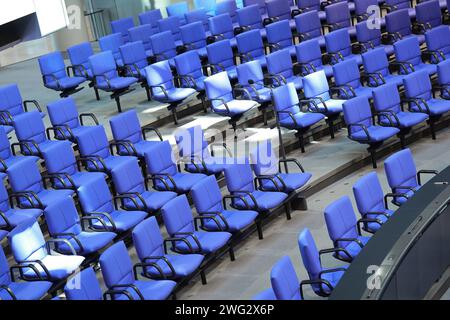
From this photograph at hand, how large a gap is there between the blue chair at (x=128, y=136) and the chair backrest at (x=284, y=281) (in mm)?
3299

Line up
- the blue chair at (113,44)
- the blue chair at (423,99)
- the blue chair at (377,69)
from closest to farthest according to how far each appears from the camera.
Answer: the blue chair at (423,99), the blue chair at (377,69), the blue chair at (113,44)

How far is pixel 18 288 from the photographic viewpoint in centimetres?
674

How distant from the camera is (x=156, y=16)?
44.7 feet

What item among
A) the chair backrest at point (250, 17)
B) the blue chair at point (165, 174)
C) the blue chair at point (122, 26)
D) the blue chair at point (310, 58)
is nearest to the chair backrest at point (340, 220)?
the blue chair at point (165, 174)

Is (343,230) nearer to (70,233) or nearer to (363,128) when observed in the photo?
(70,233)

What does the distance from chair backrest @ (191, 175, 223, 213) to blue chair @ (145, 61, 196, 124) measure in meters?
2.79

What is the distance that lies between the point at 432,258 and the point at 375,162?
3.23m

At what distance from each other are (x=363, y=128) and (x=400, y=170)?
142 cm

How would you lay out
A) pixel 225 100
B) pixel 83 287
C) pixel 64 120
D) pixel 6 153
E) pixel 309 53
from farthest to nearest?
pixel 309 53
pixel 225 100
pixel 64 120
pixel 6 153
pixel 83 287

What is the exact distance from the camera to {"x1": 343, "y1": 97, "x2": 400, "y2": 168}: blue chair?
9133 mm

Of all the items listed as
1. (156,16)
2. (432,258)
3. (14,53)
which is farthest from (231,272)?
(14,53)

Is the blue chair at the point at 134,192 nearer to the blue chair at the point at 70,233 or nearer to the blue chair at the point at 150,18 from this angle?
the blue chair at the point at 70,233

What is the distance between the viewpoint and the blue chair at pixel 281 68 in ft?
34.9

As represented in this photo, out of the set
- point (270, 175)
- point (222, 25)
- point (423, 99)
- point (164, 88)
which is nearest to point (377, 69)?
point (423, 99)
